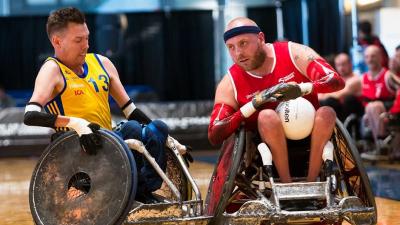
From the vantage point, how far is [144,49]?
52.1 ft

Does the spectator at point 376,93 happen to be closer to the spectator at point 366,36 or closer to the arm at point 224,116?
the spectator at point 366,36

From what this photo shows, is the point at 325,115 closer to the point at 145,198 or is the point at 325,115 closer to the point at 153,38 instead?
the point at 145,198

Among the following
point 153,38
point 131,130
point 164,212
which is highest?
point 131,130

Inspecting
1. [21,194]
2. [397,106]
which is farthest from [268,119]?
[397,106]

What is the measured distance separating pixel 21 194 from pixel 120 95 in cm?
287

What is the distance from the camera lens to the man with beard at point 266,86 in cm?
404

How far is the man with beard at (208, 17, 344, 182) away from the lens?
4.04 m

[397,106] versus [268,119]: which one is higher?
[268,119]

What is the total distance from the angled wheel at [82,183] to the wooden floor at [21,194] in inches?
49.0

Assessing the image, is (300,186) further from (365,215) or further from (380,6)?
(380,6)

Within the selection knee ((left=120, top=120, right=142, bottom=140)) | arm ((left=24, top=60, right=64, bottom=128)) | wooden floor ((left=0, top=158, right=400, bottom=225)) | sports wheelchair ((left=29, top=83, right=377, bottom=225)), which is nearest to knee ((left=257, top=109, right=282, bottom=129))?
sports wheelchair ((left=29, top=83, right=377, bottom=225))

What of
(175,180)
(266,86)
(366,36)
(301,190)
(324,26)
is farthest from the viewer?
(324,26)

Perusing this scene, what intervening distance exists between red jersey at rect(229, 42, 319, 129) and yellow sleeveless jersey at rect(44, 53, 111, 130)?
66 centimetres

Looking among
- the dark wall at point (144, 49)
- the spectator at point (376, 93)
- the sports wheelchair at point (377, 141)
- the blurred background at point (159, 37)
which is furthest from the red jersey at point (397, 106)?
the dark wall at point (144, 49)
